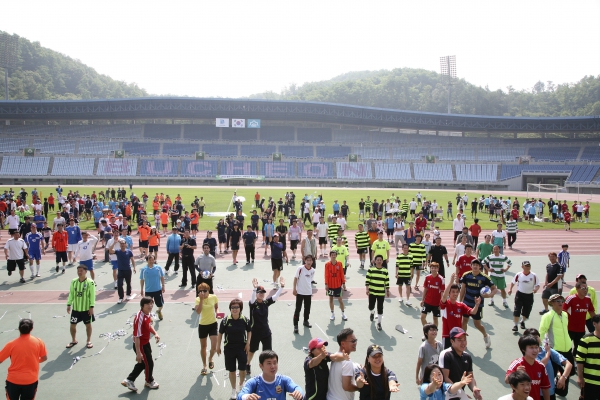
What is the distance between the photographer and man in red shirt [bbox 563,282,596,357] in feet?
23.3

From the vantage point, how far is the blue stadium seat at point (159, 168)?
70.5m

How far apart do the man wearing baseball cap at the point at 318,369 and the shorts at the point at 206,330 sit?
324cm

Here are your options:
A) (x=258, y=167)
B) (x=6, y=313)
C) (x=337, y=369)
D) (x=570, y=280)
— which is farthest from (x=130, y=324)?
(x=258, y=167)

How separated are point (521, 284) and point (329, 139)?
3013 inches

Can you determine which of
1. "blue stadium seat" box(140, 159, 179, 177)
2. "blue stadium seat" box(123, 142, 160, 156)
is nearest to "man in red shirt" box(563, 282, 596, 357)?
"blue stadium seat" box(140, 159, 179, 177)

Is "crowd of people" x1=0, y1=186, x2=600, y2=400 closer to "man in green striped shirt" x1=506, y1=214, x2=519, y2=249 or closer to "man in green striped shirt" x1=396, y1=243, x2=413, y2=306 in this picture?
"man in green striped shirt" x1=396, y1=243, x2=413, y2=306

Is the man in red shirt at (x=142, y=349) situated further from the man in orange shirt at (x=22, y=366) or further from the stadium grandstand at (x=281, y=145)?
the stadium grandstand at (x=281, y=145)

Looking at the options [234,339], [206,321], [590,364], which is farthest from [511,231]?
[234,339]

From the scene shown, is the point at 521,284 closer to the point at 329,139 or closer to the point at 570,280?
the point at 570,280

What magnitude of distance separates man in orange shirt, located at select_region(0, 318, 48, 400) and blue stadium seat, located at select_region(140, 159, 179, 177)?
6756 cm

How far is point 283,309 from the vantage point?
1083 centimetres

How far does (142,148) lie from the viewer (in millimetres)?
76312

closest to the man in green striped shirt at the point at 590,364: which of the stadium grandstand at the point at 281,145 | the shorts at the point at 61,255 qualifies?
the shorts at the point at 61,255

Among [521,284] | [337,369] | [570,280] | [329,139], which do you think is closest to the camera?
[337,369]
